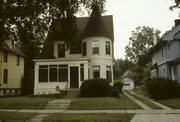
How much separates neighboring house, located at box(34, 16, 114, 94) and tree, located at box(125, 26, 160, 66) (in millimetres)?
45289

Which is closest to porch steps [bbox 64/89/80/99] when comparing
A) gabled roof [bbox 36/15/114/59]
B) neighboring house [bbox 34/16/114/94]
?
neighboring house [bbox 34/16/114/94]

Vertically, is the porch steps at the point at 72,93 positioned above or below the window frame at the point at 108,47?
below

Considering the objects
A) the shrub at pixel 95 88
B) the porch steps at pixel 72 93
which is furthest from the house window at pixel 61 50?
the shrub at pixel 95 88

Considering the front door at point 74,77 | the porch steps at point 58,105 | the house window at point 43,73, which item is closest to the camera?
the porch steps at point 58,105

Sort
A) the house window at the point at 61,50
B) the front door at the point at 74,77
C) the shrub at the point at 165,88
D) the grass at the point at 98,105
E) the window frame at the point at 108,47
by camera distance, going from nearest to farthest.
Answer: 1. the grass at the point at 98,105
2. the shrub at the point at 165,88
3. the front door at the point at 74,77
4. the window frame at the point at 108,47
5. the house window at the point at 61,50

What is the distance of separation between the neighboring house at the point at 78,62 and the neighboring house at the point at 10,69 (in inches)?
406

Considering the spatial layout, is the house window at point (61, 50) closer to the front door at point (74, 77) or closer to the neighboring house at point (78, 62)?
the neighboring house at point (78, 62)

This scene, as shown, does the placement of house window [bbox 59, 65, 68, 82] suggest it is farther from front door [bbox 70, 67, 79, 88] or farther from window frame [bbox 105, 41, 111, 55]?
window frame [bbox 105, 41, 111, 55]

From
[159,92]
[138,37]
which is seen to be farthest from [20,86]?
[138,37]

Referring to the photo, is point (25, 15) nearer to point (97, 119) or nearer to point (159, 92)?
point (97, 119)

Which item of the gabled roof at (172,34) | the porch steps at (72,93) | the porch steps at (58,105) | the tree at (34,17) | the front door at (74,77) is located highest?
the gabled roof at (172,34)

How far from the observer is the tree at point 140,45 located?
260ft

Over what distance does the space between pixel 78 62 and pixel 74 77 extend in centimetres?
200

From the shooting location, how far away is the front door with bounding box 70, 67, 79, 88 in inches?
1248
